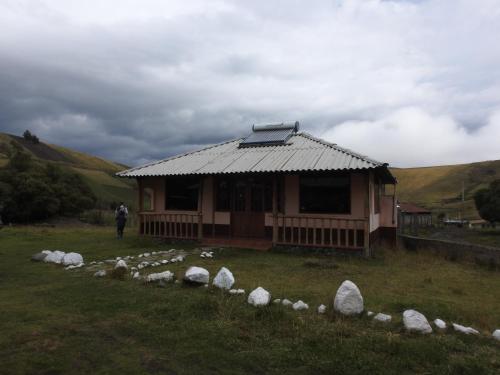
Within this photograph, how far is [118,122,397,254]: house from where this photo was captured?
12.7 m

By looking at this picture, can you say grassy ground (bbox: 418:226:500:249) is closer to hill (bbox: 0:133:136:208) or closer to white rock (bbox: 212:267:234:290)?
white rock (bbox: 212:267:234:290)

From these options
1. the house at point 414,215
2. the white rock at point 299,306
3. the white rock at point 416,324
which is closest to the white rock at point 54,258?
the white rock at point 299,306

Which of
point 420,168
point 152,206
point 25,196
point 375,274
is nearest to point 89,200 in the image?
point 25,196

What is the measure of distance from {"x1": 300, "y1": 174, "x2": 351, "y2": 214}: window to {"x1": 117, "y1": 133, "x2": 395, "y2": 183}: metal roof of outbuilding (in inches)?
30.7

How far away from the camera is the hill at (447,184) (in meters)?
66.2

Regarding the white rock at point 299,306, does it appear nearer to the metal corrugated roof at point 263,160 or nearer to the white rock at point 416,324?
the white rock at point 416,324

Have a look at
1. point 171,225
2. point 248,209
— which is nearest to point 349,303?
point 248,209

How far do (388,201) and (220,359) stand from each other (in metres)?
14.2

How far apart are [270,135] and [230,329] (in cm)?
1273

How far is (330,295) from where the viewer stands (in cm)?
716

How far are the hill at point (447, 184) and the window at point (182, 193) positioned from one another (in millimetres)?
55314

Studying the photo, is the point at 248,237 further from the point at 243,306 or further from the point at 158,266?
the point at 243,306

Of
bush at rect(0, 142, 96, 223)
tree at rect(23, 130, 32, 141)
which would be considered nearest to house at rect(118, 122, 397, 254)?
bush at rect(0, 142, 96, 223)

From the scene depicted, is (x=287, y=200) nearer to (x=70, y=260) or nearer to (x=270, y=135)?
(x=270, y=135)
